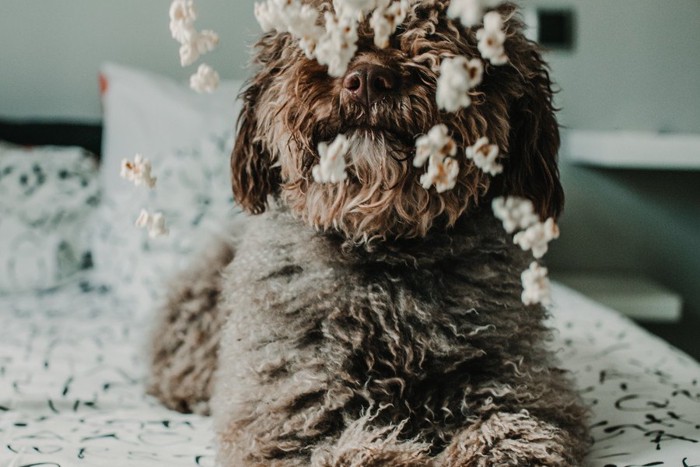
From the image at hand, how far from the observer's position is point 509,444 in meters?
1.00

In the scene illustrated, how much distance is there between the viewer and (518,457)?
99 cm

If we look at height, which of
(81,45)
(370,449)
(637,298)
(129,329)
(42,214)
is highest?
(81,45)

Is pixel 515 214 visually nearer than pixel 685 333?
Yes

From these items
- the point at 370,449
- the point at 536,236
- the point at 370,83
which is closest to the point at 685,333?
the point at 370,449

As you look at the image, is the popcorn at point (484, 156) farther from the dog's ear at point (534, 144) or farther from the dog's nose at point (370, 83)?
the dog's ear at point (534, 144)

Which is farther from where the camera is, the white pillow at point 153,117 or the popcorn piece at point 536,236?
the white pillow at point 153,117

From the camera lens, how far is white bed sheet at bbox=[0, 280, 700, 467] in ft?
3.94

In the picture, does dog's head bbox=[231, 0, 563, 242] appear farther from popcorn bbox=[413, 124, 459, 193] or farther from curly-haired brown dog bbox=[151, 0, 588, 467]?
popcorn bbox=[413, 124, 459, 193]

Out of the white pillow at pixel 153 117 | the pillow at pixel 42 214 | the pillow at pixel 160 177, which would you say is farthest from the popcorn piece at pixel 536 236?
the pillow at pixel 42 214

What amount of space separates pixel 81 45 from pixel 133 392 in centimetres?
182

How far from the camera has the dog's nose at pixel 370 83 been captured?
35.3 inches

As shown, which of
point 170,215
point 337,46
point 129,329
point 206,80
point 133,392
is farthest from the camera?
point 170,215

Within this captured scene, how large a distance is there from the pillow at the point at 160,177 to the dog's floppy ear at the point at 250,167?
1.76 feet

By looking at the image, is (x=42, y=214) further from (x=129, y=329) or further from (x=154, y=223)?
(x=154, y=223)
